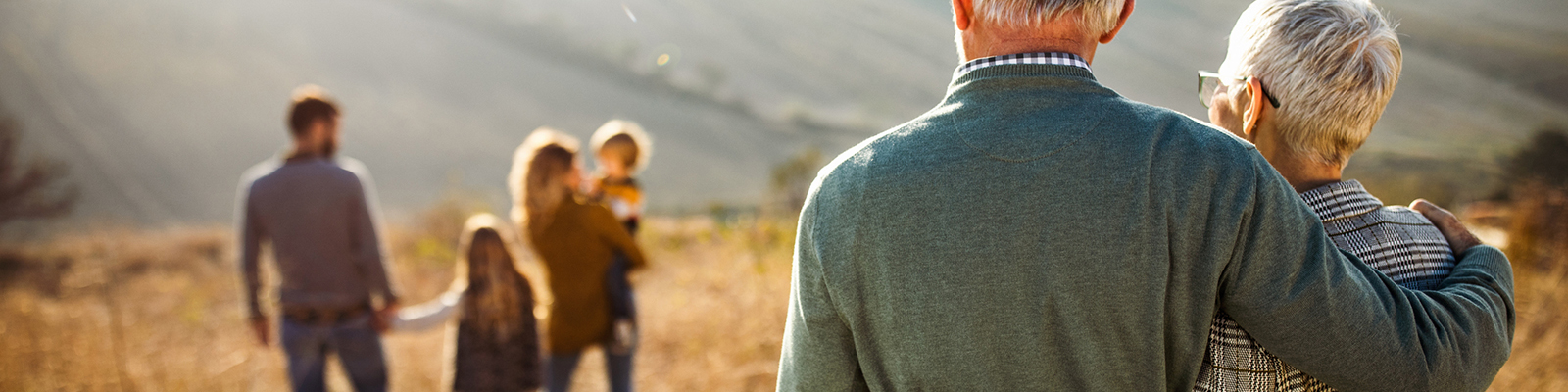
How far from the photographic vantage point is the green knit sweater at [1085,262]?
0.91 metres

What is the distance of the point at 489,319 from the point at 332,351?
2.18 feet

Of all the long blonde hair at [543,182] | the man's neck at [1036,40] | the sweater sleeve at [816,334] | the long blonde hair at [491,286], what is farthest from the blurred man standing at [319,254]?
the man's neck at [1036,40]

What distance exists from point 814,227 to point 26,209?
14695mm

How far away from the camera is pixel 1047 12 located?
40.1 inches

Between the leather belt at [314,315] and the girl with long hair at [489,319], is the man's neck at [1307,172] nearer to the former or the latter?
the girl with long hair at [489,319]

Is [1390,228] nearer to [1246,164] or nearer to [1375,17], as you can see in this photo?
[1375,17]

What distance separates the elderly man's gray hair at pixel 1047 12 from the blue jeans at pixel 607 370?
2.58 m

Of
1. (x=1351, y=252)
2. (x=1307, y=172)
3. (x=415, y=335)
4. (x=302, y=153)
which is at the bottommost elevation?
(x=415, y=335)

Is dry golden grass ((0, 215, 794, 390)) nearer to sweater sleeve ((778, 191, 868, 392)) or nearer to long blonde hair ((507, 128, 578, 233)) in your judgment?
long blonde hair ((507, 128, 578, 233))

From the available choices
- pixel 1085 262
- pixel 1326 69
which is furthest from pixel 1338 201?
pixel 1085 262

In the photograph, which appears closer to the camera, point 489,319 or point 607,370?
point 489,319

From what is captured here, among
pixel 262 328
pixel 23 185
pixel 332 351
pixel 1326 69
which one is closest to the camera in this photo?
pixel 1326 69

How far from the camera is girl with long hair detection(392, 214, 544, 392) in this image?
121 inches

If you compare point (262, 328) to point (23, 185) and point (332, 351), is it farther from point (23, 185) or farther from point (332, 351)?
point (23, 185)
